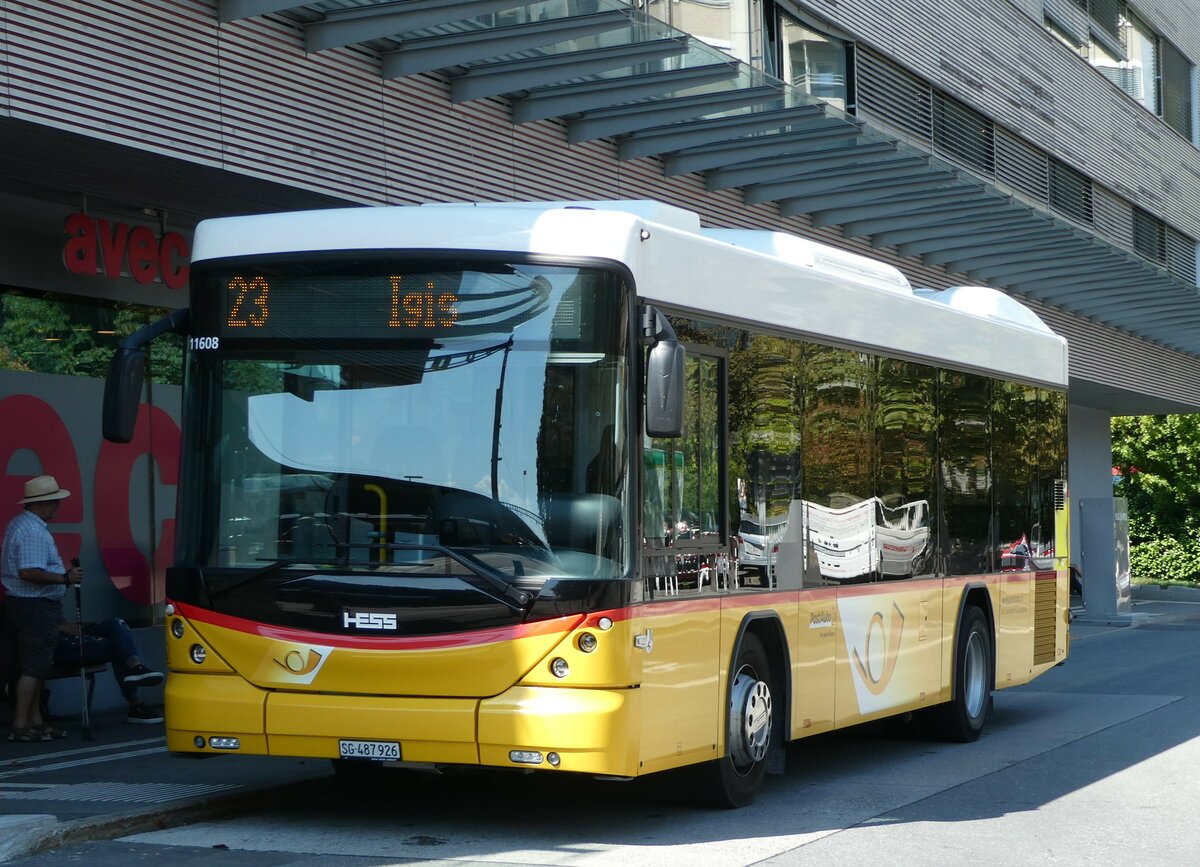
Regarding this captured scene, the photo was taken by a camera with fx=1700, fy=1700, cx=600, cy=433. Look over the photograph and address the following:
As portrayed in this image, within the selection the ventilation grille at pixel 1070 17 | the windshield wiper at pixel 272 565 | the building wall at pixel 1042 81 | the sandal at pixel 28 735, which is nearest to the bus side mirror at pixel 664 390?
the windshield wiper at pixel 272 565

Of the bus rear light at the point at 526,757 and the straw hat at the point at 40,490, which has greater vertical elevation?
the straw hat at the point at 40,490

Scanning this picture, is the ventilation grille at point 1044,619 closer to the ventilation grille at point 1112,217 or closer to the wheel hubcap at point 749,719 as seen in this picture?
the wheel hubcap at point 749,719

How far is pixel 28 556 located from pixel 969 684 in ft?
22.0

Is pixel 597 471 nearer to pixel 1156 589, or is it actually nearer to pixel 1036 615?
pixel 1036 615

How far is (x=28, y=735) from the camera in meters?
11.5

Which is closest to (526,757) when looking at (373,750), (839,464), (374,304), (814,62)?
(373,750)

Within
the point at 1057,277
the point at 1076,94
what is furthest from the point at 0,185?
the point at 1076,94

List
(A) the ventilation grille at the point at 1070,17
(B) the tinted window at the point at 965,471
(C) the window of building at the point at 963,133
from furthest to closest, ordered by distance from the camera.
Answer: (A) the ventilation grille at the point at 1070,17 < (C) the window of building at the point at 963,133 < (B) the tinted window at the point at 965,471

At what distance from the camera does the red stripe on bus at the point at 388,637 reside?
A: 746cm

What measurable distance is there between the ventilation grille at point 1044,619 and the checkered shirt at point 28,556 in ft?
24.7

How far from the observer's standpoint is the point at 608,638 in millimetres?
7453

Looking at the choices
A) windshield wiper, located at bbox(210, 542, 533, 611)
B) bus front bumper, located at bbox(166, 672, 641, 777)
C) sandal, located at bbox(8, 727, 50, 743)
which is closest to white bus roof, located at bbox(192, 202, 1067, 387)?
windshield wiper, located at bbox(210, 542, 533, 611)

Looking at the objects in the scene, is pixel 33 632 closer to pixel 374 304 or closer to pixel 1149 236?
pixel 374 304

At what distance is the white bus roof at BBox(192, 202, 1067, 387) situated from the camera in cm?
776
